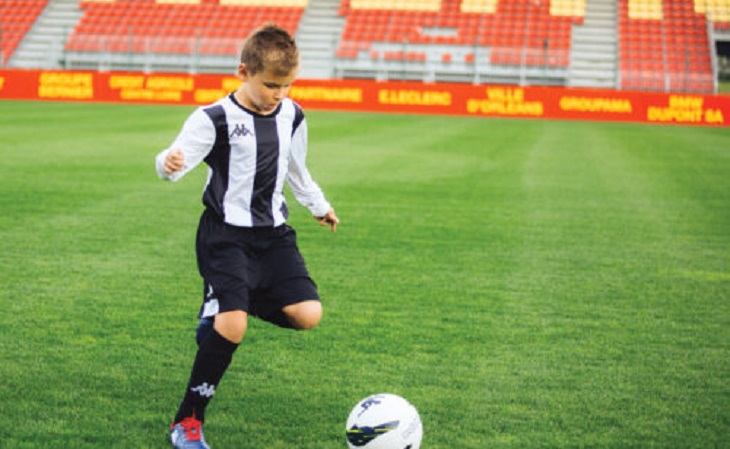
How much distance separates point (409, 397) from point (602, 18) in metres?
35.4

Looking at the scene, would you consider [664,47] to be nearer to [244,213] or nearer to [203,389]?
[244,213]

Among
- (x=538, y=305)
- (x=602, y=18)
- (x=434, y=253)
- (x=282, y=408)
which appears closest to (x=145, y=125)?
(x=434, y=253)

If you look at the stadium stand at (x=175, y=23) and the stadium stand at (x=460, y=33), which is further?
the stadium stand at (x=175, y=23)

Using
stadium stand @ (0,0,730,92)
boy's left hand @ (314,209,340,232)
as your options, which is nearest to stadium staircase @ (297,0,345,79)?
stadium stand @ (0,0,730,92)

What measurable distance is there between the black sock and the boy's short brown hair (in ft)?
3.50

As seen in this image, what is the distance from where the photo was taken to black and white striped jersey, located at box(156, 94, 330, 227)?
11.9 feet

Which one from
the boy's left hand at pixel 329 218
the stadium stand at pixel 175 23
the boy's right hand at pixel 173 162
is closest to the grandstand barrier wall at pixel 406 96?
the stadium stand at pixel 175 23

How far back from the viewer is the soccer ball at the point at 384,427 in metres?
3.48

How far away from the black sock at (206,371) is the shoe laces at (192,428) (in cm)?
2

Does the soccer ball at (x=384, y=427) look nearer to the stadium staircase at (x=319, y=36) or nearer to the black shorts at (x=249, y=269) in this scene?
the black shorts at (x=249, y=269)

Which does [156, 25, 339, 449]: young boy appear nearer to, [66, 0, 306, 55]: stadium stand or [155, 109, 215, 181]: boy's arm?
[155, 109, 215, 181]: boy's arm

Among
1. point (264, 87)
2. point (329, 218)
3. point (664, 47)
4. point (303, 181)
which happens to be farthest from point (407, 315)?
point (664, 47)

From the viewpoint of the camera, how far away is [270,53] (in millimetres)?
3512

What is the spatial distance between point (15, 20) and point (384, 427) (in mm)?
38705
